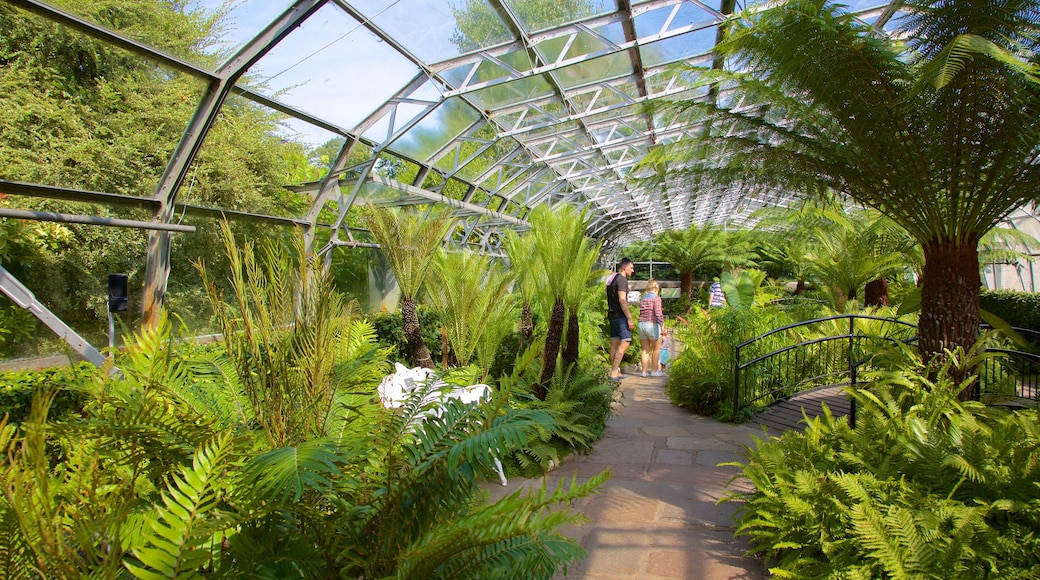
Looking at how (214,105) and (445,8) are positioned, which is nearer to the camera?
(214,105)

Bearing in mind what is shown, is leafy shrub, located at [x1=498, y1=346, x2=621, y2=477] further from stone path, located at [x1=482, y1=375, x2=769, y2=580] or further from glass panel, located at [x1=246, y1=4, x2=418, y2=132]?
glass panel, located at [x1=246, y1=4, x2=418, y2=132]

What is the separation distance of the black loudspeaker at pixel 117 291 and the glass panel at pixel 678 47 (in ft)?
22.4

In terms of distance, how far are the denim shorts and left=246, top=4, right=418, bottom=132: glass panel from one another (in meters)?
4.62

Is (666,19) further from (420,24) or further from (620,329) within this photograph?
(620,329)

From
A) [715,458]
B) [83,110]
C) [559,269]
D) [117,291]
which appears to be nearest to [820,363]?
[715,458]

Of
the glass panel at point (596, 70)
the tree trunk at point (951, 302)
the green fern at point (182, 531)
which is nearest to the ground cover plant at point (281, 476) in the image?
the green fern at point (182, 531)

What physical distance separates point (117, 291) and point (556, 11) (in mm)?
5494

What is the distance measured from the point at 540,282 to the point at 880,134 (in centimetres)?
349

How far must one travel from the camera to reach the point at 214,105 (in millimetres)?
5039

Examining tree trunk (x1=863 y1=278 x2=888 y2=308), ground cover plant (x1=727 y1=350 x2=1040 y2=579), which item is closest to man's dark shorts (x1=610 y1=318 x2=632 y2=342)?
ground cover plant (x1=727 y1=350 x2=1040 y2=579)

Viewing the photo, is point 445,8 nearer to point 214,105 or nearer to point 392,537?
point 214,105

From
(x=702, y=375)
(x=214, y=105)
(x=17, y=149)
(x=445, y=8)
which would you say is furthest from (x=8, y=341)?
(x=702, y=375)

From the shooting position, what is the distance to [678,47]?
813cm

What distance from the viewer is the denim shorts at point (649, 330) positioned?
8141 mm
